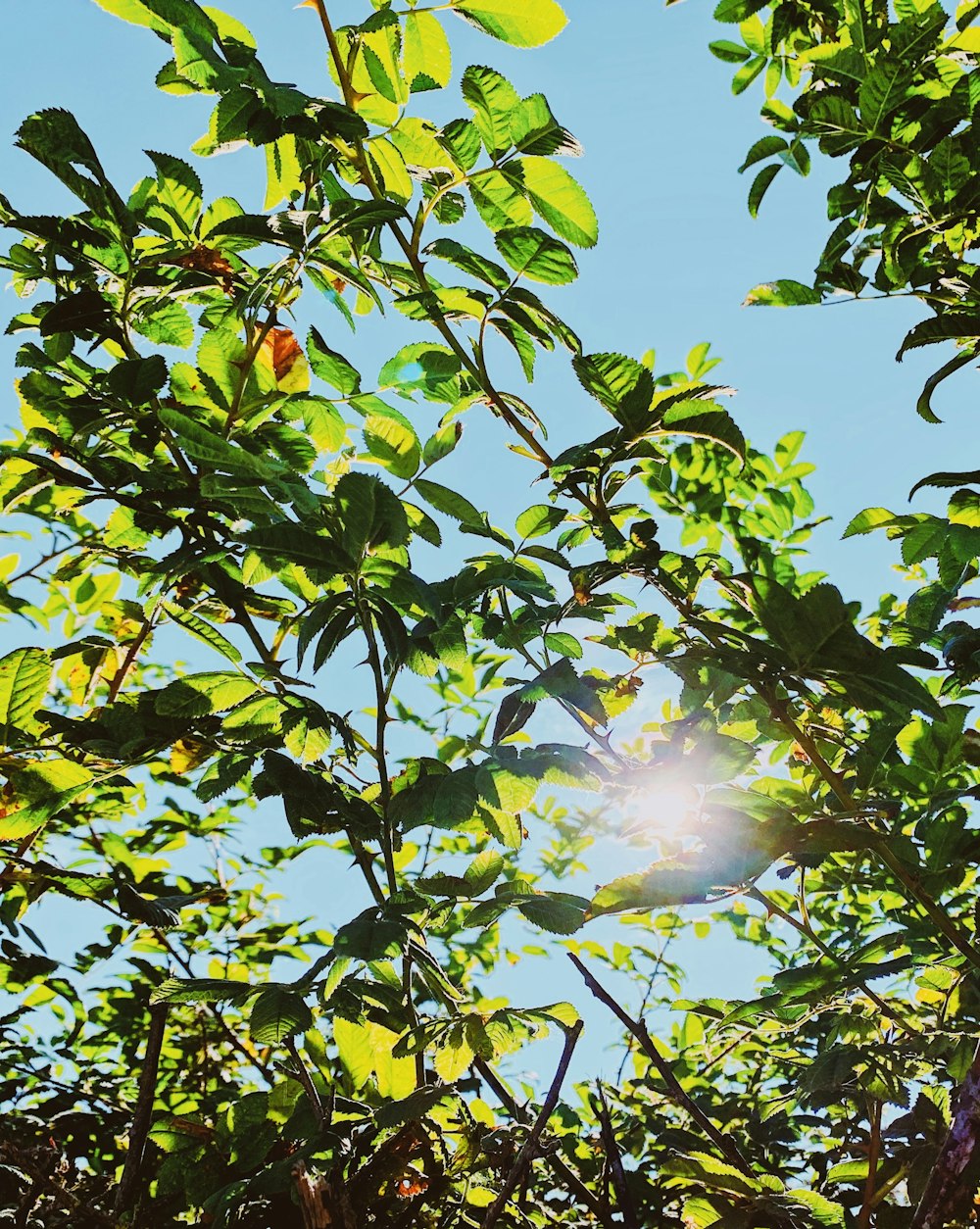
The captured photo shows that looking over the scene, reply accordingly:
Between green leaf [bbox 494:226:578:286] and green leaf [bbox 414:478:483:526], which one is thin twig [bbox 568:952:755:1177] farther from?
green leaf [bbox 494:226:578:286]

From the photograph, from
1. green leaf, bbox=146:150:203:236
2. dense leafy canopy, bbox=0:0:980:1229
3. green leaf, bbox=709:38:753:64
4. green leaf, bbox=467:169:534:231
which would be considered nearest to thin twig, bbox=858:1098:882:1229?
dense leafy canopy, bbox=0:0:980:1229

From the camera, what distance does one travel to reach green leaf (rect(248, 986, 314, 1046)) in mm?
997

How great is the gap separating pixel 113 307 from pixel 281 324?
0.82 feet

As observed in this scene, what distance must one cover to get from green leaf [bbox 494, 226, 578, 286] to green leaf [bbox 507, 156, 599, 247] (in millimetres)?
33

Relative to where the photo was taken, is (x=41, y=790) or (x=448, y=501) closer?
(x=41, y=790)

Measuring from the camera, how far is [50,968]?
1.69m

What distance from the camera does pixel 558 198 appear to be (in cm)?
123

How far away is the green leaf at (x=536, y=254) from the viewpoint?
4.01 ft

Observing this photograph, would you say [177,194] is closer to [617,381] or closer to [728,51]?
[617,381]

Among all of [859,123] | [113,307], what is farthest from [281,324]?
[859,123]

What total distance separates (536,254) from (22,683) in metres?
0.91

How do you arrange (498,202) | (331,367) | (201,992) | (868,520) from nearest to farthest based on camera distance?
(201,992) → (498,202) → (331,367) → (868,520)

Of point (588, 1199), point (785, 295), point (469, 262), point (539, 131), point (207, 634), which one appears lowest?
point (588, 1199)

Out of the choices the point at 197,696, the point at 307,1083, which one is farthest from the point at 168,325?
the point at 307,1083
